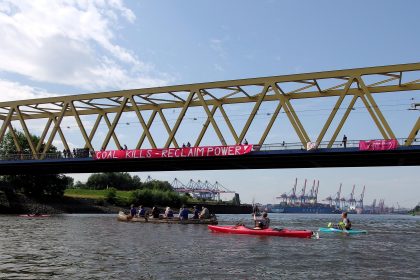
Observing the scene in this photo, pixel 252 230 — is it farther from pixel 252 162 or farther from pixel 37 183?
pixel 37 183

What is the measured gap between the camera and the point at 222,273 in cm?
2025

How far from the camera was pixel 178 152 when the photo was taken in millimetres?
59469

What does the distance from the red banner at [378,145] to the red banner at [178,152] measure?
40.9 ft

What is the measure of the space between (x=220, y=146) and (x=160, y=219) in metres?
11.7

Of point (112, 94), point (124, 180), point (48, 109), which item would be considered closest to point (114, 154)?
point (112, 94)

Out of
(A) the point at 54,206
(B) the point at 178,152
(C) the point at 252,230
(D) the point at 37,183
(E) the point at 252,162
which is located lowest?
(A) the point at 54,206

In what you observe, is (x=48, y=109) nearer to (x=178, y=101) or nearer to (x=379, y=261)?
(x=178, y=101)

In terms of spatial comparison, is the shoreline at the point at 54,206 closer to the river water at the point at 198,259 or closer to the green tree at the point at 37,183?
the green tree at the point at 37,183

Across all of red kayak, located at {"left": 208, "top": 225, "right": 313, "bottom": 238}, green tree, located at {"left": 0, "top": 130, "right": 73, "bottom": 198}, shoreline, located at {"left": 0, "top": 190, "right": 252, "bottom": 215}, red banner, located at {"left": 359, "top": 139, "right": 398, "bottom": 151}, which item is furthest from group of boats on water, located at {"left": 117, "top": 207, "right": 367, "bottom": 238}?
green tree, located at {"left": 0, "top": 130, "right": 73, "bottom": 198}

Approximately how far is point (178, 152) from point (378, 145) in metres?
23.5

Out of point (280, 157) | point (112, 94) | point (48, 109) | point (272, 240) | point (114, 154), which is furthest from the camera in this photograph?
point (48, 109)

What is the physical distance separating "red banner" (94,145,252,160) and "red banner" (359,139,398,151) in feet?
40.9

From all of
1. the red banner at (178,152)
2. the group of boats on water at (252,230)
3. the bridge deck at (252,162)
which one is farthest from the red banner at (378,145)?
the red banner at (178,152)

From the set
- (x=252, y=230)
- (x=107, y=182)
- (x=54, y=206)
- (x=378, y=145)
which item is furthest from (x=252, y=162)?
(x=107, y=182)
